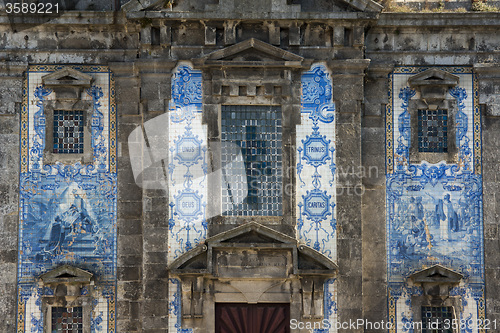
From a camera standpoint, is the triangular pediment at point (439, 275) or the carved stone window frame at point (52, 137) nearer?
the triangular pediment at point (439, 275)

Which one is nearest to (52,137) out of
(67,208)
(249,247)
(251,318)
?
(67,208)

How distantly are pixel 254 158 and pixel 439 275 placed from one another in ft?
15.3

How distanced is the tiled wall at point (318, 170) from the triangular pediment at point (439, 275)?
1855 mm

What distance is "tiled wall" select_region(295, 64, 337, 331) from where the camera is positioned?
1623cm

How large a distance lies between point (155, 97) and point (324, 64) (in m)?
3.74

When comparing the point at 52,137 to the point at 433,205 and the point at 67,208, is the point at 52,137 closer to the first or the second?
the point at 67,208

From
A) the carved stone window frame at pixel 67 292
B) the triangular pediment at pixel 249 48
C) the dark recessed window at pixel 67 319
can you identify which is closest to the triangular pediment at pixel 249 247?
the carved stone window frame at pixel 67 292

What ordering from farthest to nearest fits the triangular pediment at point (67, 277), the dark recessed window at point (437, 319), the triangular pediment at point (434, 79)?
the triangular pediment at point (434, 79) → the dark recessed window at point (437, 319) → the triangular pediment at point (67, 277)

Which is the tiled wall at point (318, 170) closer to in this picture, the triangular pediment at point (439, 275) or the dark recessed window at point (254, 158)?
the dark recessed window at point (254, 158)

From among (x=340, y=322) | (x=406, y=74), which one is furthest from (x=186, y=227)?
(x=406, y=74)

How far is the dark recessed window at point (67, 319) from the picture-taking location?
16.3 meters

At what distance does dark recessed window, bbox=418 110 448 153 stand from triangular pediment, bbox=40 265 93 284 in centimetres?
780

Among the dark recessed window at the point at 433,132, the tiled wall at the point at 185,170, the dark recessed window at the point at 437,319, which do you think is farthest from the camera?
the dark recessed window at the point at 433,132

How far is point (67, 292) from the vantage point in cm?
1612
